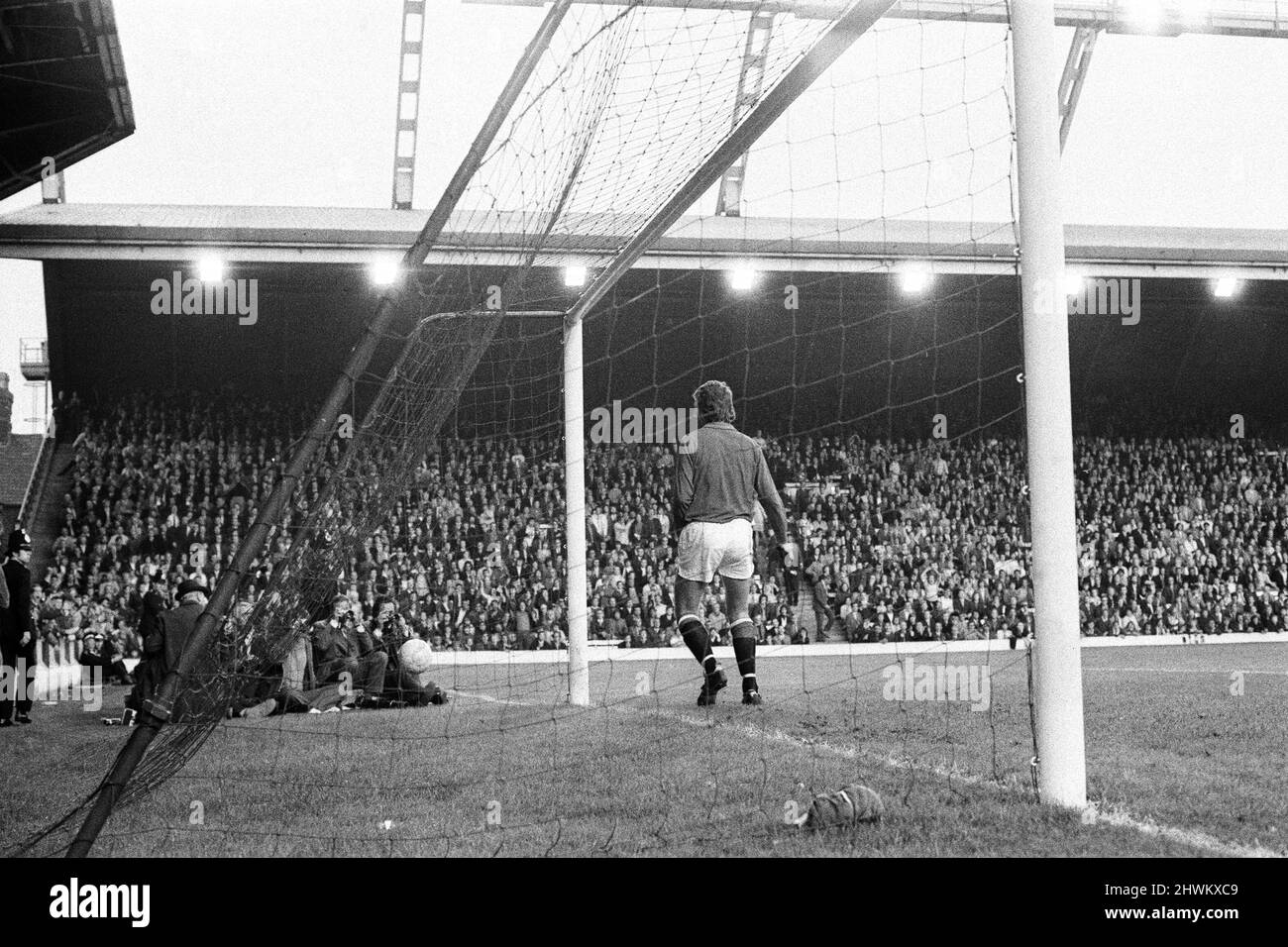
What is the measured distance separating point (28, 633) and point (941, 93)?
77.1 feet

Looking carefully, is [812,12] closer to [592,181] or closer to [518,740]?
[592,181]

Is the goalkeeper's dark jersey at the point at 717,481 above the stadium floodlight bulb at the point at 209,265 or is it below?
below

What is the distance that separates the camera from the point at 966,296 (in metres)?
24.6

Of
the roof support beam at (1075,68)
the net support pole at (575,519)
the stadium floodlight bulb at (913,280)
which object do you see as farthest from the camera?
the stadium floodlight bulb at (913,280)

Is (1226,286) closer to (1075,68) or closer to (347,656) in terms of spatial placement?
(1075,68)

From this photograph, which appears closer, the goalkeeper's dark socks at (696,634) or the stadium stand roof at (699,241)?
the goalkeeper's dark socks at (696,634)

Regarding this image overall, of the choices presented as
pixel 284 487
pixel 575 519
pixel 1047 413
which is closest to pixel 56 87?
pixel 575 519

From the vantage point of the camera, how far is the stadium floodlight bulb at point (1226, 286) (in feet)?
76.9

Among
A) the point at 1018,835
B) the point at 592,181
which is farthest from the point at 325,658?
the point at 1018,835

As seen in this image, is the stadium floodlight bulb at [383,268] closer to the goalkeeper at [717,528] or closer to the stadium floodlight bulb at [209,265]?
the stadium floodlight bulb at [209,265]

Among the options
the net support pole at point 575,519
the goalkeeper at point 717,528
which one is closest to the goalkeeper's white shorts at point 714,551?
the goalkeeper at point 717,528

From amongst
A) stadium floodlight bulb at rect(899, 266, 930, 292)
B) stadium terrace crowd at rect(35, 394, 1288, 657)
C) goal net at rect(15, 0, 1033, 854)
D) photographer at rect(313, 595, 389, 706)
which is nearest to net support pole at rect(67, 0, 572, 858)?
goal net at rect(15, 0, 1033, 854)

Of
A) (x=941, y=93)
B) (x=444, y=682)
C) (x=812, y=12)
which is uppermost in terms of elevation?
(x=941, y=93)

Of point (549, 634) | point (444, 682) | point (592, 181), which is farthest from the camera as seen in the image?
point (549, 634)
